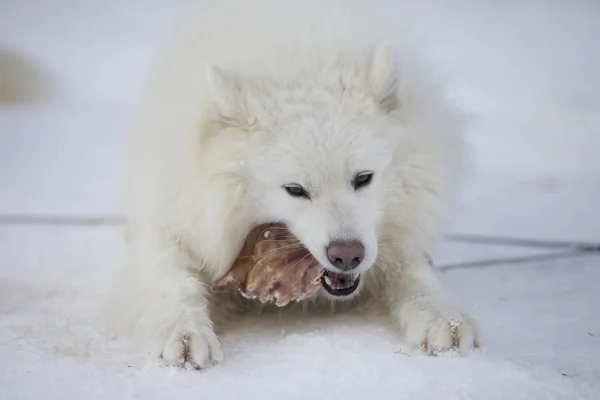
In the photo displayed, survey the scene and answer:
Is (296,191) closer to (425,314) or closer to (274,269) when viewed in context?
(274,269)

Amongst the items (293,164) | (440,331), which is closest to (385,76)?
(293,164)

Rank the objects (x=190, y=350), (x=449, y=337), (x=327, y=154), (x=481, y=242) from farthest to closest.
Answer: (x=481, y=242) → (x=327, y=154) → (x=449, y=337) → (x=190, y=350)

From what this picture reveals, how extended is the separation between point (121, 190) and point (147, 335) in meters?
1.88

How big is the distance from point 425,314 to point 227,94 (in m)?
1.19

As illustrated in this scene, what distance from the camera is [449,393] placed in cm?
200

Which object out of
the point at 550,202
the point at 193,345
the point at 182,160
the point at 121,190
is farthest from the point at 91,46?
the point at 193,345

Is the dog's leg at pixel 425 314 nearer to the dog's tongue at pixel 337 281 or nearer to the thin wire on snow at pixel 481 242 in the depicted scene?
the dog's tongue at pixel 337 281

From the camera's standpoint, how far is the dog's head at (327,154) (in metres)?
2.65

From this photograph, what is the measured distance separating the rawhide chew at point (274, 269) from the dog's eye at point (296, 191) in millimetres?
224

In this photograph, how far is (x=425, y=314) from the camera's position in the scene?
8.57 ft

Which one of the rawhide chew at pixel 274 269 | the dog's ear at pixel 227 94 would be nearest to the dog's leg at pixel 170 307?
the rawhide chew at pixel 274 269

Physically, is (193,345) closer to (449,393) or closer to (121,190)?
(449,393)

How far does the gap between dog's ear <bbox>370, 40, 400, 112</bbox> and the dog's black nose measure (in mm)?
713

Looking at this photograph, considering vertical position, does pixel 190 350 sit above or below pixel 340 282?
below
